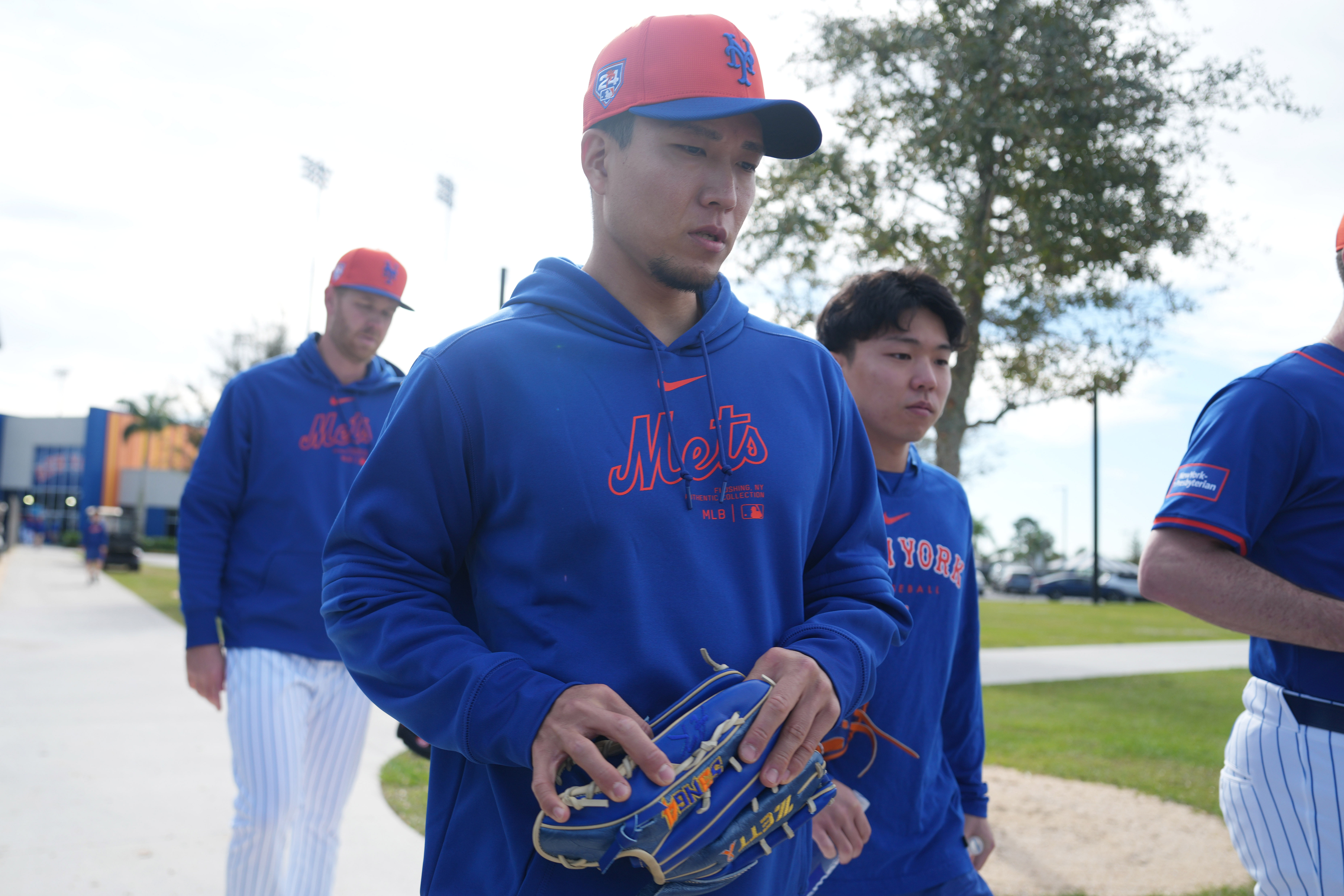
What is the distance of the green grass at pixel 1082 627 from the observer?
1845 centimetres

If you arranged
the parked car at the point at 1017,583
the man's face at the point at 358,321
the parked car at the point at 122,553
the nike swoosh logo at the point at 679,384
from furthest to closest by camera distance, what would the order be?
the parked car at the point at 1017,583 < the parked car at the point at 122,553 < the man's face at the point at 358,321 < the nike swoosh logo at the point at 679,384

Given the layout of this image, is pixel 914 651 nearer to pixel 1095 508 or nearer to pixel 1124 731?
pixel 1124 731

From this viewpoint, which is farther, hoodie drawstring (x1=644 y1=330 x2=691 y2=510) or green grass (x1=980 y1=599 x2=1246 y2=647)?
green grass (x1=980 y1=599 x2=1246 y2=647)

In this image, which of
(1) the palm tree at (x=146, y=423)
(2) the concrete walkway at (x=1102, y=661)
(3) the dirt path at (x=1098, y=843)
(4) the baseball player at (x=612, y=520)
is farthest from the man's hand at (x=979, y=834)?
(1) the palm tree at (x=146, y=423)

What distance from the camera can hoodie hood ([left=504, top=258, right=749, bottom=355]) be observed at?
179cm

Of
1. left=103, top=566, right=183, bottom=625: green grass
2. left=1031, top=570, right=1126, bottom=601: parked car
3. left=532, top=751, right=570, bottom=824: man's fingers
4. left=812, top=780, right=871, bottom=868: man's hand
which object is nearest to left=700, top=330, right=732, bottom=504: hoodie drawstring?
left=532, top=751, right=570, bottom=824: man's fingers

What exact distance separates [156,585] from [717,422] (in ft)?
93.9

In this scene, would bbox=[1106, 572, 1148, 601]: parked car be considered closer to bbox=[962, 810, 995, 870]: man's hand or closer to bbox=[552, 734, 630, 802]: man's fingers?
bbox=[962, 810, 995, 870]: man's hand

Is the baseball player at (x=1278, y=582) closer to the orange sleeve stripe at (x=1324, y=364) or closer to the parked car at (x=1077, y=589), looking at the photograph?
the orange sleeve stripe at (x=1324, y=364)

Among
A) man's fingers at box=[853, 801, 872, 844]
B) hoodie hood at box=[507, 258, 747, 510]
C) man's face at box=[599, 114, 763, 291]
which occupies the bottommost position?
man's fingers at box=[853, 801, 872, 844]

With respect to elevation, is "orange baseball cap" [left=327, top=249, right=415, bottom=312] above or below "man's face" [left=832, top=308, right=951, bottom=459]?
above

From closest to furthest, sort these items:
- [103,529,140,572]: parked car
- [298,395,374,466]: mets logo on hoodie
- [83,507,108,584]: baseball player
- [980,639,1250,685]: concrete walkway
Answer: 1. [298,395,374,466]: mets logo on hoodie
2. [980,639,1250,685]: concrete walkway
3. [83,507,108,584]: baseball player
4. [103,529,140,572]: parked car

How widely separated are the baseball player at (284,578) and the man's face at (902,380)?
163cm

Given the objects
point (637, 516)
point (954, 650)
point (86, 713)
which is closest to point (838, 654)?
point (637, 516)
